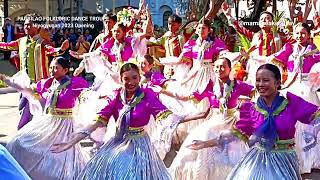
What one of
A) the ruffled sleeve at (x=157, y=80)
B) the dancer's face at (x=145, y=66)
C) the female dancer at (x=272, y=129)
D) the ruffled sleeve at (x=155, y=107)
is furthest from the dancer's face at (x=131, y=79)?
the ruffled sleeve at (x=157, y=80)

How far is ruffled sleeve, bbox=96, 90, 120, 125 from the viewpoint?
15.0ft

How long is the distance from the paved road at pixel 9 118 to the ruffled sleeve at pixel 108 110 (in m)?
2.41

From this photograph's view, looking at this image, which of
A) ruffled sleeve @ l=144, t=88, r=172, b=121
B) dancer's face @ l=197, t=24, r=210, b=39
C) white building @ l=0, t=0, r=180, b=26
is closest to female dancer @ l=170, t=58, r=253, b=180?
ruffled sleeve @ l=144, t=88, r=172, b=121

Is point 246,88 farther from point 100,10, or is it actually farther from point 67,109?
point 100,10

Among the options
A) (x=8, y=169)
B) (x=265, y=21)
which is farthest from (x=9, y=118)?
(x=8, y=169)

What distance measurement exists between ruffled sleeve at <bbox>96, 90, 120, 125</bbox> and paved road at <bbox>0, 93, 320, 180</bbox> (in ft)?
7.91

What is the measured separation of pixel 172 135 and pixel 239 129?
8.85ft

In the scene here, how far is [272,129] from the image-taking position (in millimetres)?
3869

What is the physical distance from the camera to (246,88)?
16.4ft

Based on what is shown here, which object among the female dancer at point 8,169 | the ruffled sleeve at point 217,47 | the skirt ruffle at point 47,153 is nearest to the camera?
the female dancer at point 8,169

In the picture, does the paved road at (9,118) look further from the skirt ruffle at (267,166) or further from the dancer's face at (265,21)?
the skirt ruffle at (267,166)

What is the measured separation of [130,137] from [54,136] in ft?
3.49

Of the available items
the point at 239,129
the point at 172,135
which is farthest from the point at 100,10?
the point at 239,129

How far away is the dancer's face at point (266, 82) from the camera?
3.77m
